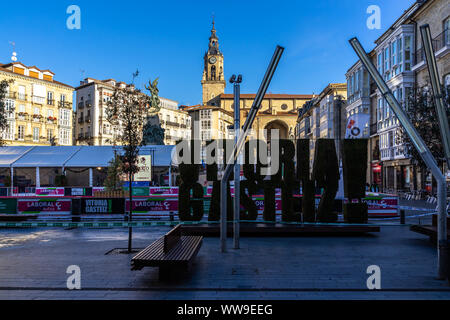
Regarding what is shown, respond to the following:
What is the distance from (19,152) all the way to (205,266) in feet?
101

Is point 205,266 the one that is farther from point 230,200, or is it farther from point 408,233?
point 408,233

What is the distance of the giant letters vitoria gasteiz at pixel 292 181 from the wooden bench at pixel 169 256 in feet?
14.6

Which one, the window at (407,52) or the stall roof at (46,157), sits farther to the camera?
the window at (407,52)

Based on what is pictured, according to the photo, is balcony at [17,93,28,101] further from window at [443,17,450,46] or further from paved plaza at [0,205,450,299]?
window at [443,17,450,46]

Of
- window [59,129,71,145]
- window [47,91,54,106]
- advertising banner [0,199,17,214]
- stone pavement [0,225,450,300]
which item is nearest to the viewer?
stone pavement [0,225,450,300]

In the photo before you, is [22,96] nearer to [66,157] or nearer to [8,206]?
[66,157]

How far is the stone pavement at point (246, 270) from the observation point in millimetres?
6227

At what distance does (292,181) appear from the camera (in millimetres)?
12859

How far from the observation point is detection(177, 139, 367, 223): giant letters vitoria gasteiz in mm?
12469

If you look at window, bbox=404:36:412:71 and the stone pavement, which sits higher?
window, bbox=404:36:412:71

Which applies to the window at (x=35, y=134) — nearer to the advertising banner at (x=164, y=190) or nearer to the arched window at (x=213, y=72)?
the advertising banner at (x=164, y=190)

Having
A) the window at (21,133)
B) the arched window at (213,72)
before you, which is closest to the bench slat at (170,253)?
the window at (21,133)

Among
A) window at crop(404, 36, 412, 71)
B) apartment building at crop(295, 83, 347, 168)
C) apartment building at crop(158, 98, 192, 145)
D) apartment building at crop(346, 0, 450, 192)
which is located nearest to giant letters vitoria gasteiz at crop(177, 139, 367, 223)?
apartment building at crop(346, 0, 450, 192)
